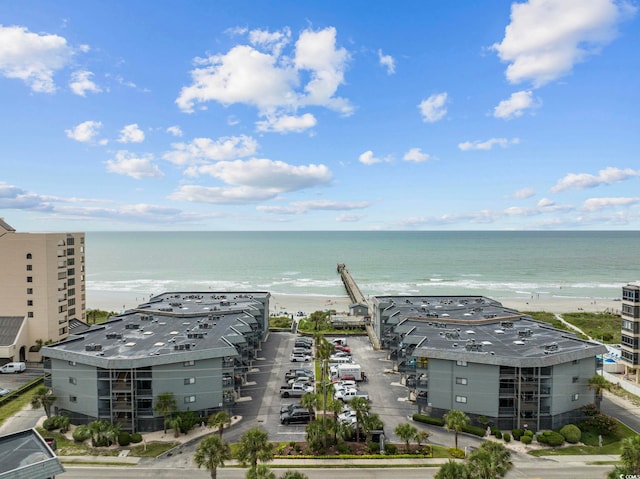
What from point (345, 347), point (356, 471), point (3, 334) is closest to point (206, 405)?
point (356, 471)

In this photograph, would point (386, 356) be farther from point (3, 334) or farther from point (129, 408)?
point (3, 334)

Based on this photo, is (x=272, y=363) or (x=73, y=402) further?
(x=272, y=363)

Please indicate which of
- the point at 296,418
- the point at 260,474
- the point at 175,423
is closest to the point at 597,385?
the point at 296,418

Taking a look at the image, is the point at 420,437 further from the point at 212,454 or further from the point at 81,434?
the point at 81,434

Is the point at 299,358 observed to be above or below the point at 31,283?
below

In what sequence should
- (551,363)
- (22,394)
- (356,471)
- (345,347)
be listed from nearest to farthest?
(356,471), (551,363), (22,394), (345,347)

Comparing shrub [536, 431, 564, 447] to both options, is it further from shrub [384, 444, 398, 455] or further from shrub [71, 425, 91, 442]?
shrub [71, 425, 91, 442]
